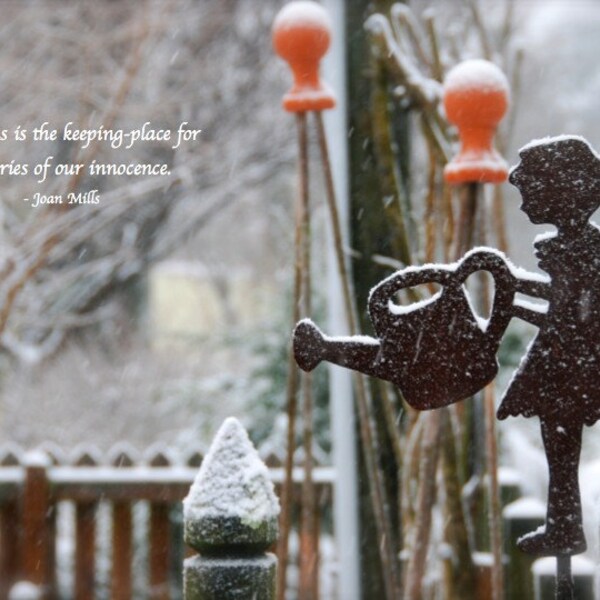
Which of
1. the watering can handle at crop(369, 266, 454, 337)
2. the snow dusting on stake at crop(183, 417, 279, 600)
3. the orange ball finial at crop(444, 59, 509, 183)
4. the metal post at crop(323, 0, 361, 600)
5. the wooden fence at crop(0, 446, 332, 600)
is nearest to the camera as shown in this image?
the watering can handle at crop(369, 266, 454, 337)

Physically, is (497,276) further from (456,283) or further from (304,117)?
(304,117)

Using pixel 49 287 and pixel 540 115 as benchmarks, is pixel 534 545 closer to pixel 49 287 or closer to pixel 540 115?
pixel 49 287

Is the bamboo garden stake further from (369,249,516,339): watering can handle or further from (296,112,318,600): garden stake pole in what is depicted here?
(369,249,516,339): watering can handle

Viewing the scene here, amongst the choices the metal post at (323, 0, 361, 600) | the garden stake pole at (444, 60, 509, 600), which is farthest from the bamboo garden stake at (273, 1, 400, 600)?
the metal post at (323, 0, 361, 600)

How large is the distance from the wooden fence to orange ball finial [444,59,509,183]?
1697 mm

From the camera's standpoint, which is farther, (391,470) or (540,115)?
(540,115)

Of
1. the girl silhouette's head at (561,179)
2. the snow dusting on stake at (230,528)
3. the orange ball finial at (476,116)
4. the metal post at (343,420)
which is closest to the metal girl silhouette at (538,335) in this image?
the girl silhouette's head at (561,179)

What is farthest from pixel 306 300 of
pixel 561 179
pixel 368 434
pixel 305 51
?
pixel 561 179

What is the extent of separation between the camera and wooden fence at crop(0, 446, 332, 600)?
9.77ft

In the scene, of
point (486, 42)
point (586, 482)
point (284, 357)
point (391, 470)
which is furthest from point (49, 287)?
point (586, 482)

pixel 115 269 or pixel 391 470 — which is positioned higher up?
pixel 115 269

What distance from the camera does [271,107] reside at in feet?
19.2

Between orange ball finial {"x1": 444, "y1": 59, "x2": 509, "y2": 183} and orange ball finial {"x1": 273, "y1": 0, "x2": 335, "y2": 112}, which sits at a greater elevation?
orange ball finial {"x1": 273, "y1": 0, "x2": 335, "y2": 112}

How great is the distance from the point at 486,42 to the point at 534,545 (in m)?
1.45
